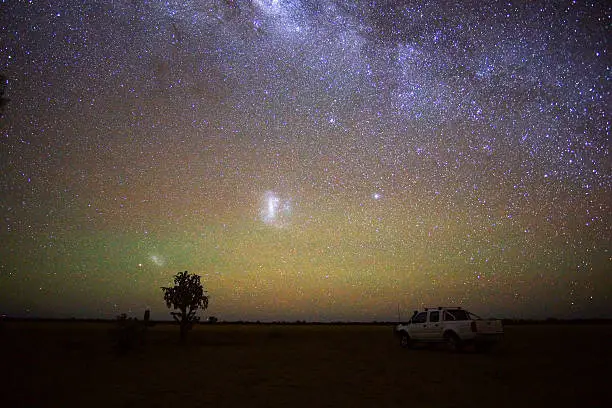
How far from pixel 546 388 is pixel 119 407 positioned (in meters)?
9.95

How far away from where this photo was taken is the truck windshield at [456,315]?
18525 millimetres

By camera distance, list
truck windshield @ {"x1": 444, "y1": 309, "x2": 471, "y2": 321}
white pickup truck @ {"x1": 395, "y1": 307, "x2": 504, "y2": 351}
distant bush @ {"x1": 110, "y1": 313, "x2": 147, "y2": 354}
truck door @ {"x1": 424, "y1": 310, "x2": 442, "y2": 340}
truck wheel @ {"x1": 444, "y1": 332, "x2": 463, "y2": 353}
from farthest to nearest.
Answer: distant bush @ {"x1": 110, "y1": 313, "x2": 147, "y2": 354}
truck door @ {"x1": 424, "y1": 310, "x2": 442, "y2": 340}
truck windshield @ {"x1": 444, "y1": 309, "x2": 471, "y2": 321}
truck wheel @ {"x1": 444, "y1": 332, "x2": 463, "y2": 353}
white pickup truck @ {"x1": 395, "y1": 307, "x2": 504, "y2": 351}

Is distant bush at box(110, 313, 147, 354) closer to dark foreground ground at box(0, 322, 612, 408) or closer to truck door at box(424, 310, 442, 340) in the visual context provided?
dark foreground ground at box(0, 322, 612, 408)

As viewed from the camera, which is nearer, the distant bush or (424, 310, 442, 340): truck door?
(424, 310, 442, 340): truck door

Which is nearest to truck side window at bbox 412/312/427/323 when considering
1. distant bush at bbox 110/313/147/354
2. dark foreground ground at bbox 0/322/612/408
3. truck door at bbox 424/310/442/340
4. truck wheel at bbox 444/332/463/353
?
truck door at bbox 424/310/442/340

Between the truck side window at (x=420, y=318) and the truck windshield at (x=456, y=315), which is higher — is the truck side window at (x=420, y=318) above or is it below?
below

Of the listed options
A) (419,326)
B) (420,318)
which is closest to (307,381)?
(419,326)

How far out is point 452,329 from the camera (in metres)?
17.8

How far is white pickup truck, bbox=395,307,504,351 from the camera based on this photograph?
1706 cm

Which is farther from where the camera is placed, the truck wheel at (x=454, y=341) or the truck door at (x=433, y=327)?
the truck door at (x=433, y=327)

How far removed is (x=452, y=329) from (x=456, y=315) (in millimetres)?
1125

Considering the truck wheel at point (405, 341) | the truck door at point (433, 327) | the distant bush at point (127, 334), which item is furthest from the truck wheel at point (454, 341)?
the distant bush at point (127, 334)

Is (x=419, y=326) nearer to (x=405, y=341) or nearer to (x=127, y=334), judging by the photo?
(x=405, y=341)

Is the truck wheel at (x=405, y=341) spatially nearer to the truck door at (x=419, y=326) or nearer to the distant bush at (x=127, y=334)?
the truck door at (x=419, y=326)
